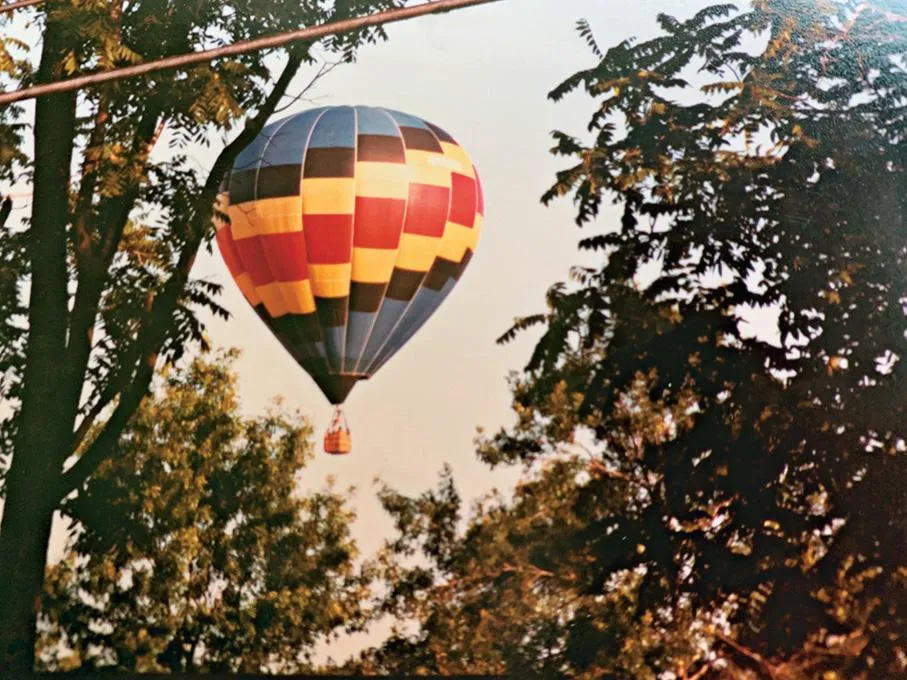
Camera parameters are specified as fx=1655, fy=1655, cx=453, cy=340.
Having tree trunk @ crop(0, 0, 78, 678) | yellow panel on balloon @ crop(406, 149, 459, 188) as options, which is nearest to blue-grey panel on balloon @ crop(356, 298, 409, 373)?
yellow panel on balloon @ crop(406, 149, 459, 188)

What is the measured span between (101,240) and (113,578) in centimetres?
284

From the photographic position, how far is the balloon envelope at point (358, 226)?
18.2m

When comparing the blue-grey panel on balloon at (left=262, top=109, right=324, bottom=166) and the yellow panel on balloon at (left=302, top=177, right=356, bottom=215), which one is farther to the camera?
the yellow panel on balloon at (left=302, top=177, right=356, bottom=215)

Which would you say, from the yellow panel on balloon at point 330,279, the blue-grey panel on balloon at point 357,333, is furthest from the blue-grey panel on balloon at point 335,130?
the blue-grey panel on balloon at point 357,333

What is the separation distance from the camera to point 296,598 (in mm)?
14844

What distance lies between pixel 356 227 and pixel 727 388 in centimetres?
732

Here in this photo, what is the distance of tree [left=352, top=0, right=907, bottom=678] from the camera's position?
37.5 feet

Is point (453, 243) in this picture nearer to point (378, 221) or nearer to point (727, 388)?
point (378, 221)

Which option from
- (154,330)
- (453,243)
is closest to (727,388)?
(154,330)

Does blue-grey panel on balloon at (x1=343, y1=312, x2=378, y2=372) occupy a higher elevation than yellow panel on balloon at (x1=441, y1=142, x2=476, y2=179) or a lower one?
lower

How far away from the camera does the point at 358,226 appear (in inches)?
723

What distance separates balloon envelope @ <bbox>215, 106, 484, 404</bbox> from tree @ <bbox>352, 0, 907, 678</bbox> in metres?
4.90

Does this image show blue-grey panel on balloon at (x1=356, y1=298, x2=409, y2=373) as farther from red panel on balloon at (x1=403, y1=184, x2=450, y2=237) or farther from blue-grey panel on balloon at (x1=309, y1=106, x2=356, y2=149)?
blue-grey panel on balloon at (x1=309, y1=106, x2=356, y2=149)

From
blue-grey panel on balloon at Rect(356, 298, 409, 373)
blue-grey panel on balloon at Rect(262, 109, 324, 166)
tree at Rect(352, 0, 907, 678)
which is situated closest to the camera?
tree at Rect(352, 0, 907, 678)
